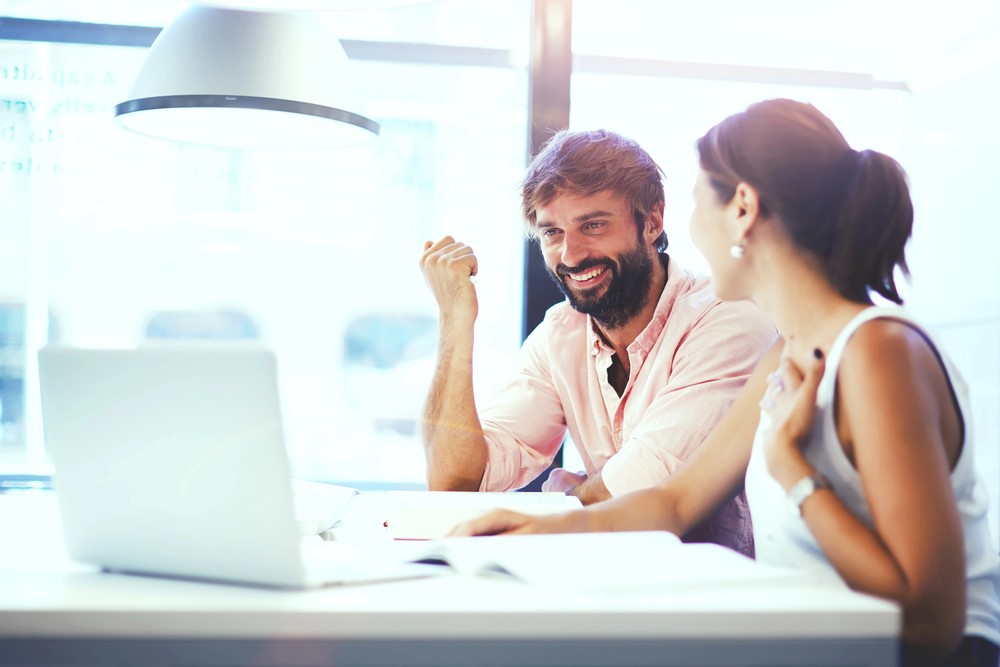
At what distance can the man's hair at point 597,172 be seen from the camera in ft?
7.40

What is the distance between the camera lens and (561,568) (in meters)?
0.93

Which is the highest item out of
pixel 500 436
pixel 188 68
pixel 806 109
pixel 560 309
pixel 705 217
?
pixel 188 68

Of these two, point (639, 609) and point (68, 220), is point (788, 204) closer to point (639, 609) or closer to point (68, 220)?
point (639, 609)

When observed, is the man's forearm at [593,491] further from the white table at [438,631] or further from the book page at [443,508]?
the white table at [438,631]

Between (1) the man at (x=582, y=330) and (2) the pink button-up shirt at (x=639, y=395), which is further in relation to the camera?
(1) the man at (x=582, y=330)

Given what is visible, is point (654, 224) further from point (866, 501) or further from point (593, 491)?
point (866, 501)

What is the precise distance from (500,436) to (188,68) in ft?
3.41

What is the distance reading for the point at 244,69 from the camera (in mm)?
1724

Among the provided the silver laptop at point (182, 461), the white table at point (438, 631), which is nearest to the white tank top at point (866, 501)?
the white table at point (438, 631)

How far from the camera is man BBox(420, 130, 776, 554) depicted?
6.94 ft

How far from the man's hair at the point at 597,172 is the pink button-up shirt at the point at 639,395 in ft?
0.57

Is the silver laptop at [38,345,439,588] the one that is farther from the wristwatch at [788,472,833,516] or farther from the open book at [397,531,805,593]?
the wristwatch at [788,472,833,516]

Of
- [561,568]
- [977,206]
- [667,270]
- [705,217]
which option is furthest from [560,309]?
[561,568]

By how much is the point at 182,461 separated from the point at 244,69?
1013mm
